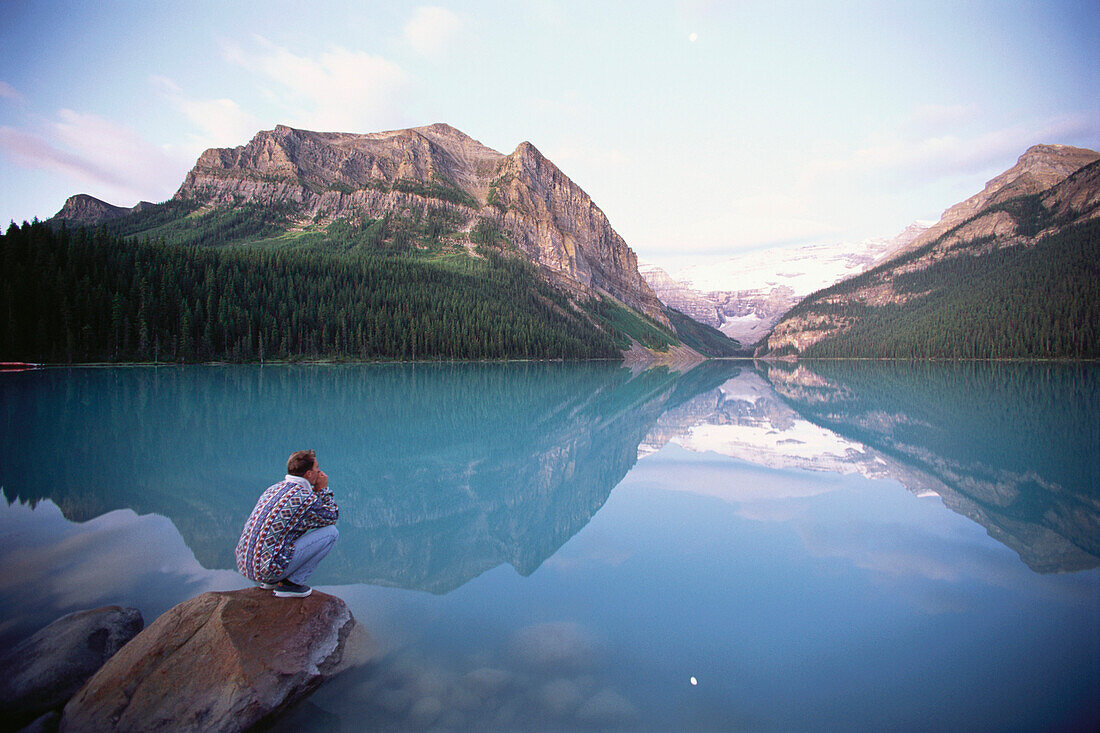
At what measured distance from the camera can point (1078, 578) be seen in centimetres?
849

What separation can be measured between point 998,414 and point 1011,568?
26.9 meters

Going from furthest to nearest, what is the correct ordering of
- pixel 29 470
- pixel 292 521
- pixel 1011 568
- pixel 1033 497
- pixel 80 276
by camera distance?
pixel 80 276 → pixel 29 470 → pixel 1033 497 → pixel 1011 568 → pixel 292 521

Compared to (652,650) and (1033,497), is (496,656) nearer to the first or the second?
(652,650)

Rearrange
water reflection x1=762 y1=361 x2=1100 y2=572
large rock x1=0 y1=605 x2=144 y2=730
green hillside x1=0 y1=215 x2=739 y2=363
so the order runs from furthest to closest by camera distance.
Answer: green hillside x1=0 y1=215 x2=739 y2=363
water reflection x1=762 y1=361 x2=1100 y2=572
large rock x1=0 y1=605 x2=144 y2=730

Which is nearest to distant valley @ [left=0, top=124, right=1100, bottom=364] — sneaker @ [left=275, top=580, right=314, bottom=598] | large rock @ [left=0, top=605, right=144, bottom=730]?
large rock @ [left=0, top=605, right=144, bottom=730]

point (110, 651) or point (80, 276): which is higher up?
point (80, 276)

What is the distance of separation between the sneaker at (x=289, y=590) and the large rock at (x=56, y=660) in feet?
6.16

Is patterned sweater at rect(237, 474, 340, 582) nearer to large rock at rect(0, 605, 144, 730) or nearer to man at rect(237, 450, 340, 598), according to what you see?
man at rect(237, 450, 340, 598)

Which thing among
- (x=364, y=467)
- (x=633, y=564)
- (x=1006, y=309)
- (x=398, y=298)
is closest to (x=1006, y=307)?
(x=1006, y=309)

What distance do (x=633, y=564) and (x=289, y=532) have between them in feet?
19.8

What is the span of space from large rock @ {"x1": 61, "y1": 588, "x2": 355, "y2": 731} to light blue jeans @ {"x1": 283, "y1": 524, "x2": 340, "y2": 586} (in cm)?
44

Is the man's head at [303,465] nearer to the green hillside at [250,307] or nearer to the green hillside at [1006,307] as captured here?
the green hillside at [250,307]

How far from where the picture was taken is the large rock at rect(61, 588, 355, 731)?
4629 millimetres

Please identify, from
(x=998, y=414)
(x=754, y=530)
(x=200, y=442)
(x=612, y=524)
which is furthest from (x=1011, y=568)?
(x=998, y=414)
